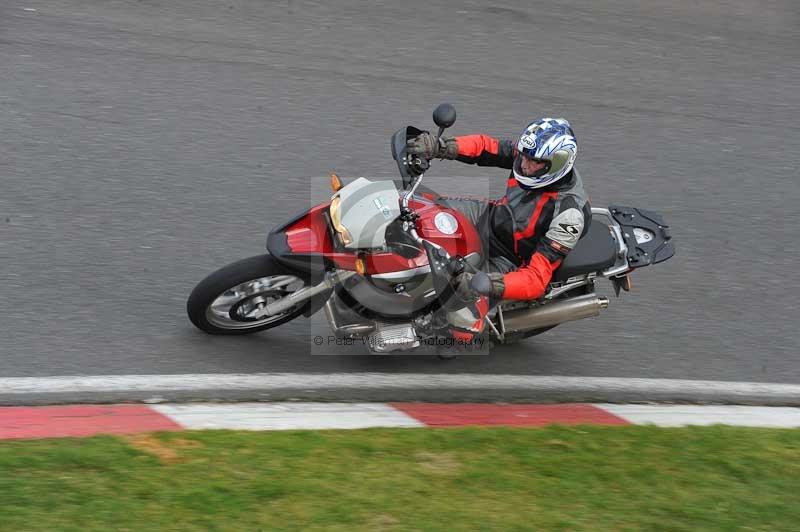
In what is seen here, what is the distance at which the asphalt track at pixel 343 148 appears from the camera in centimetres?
562

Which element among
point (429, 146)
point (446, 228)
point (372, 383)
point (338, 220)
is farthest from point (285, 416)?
point (429, 146)

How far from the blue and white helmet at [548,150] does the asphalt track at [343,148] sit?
1.29 m

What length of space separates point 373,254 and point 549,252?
92 centimetres

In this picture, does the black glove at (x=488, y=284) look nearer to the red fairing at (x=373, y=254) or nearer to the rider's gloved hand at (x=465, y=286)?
the rider's gloved hand at (x=465, y=286)

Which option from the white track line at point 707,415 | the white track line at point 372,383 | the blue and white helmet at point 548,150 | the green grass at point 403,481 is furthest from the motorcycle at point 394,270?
the green grass at point 403,481

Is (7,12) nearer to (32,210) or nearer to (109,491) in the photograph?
(32,210)

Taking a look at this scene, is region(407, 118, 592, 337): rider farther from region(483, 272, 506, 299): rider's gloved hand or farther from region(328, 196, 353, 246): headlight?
region(328, 196, 353, 246): headlight

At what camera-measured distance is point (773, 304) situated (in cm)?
645

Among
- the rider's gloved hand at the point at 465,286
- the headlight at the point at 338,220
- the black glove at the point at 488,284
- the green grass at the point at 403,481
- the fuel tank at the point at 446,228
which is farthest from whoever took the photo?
the fuel tank at the point at 446,228

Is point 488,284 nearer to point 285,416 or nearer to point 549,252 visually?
point 549,252

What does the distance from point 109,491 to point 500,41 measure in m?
6.36

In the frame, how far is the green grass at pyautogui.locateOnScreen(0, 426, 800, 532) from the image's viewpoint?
12.6 feet

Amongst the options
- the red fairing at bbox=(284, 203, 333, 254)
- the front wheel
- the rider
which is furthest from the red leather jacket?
the front wheel

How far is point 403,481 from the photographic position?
13.8 ft
